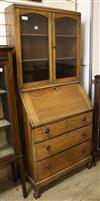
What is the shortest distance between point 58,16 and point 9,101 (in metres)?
1.05

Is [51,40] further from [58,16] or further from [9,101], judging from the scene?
[9,101]

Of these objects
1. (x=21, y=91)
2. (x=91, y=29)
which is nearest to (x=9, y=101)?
(x=21, y=91)

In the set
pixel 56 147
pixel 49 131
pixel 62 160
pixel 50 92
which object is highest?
pixel 50 92

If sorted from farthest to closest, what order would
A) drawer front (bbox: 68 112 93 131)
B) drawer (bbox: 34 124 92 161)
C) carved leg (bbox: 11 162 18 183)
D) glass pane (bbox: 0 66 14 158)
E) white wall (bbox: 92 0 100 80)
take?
1. white wall (bbox: 92 0 100 80)
2. carved leg (bbox: 11 162 18 183)
3. drawer front (bbox: 68 112 93 131)
4. drawer (bbox: 34 124 92 161)
5. glass pane (bbox: 0 66 14 158)

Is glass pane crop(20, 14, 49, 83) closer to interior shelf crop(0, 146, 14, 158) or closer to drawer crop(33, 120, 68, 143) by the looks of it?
drawer crop(33, 120, 68, 143)

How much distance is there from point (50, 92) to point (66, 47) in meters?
→ 0.61

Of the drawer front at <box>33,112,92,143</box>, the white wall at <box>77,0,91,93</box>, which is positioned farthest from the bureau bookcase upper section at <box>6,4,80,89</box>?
the drawer front at <box>33,112,92,143</box>

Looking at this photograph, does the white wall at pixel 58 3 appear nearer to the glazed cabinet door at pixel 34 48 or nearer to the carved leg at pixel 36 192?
the glazed cabinet door at pixel 34 48

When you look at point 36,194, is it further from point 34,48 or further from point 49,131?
point 34,48

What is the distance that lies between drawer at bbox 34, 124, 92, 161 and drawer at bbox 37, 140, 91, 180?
60 millimetres

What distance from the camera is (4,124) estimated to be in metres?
1.88

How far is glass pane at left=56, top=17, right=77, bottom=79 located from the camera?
2166 millimetres

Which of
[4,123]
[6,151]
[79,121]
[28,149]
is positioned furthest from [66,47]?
[6,151]

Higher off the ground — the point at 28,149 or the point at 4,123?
the point at 4,123
